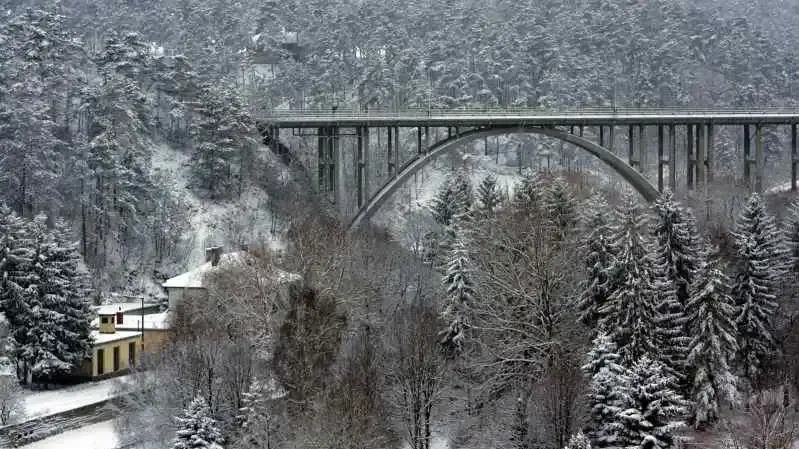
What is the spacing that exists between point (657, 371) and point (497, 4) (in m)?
86.9

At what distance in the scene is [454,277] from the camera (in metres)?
39.3

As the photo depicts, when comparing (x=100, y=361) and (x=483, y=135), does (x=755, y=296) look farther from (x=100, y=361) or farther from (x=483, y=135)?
(x=100, y=361)

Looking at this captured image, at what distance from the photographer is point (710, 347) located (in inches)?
1361

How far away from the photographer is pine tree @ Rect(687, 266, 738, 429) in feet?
112

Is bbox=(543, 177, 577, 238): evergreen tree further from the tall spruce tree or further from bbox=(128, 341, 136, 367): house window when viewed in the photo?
bbox=(128, 341, 136, 367): house window

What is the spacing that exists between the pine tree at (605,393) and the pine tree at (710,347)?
4.38 metres

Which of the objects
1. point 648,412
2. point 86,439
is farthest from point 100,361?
point 648,412

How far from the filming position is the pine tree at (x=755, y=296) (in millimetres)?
36906

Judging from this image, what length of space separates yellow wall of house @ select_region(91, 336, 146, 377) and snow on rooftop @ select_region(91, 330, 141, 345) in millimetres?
133

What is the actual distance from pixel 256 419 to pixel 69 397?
1272 centimetres

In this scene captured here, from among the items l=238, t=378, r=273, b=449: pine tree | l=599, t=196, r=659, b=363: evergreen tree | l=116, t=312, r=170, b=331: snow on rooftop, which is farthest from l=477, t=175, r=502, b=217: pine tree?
l=238, t=378, r=273, b=449: pine tree

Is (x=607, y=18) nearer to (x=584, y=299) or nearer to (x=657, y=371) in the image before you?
(x=584, y=299)

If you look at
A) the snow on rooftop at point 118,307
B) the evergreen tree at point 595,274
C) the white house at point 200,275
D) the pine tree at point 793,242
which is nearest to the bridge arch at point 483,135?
the white house at point 200,275

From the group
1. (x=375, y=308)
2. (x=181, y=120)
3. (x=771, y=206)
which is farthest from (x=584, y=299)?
(x=181, y=120)
